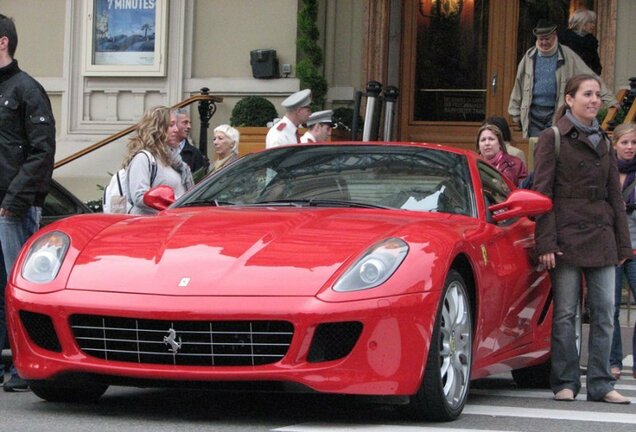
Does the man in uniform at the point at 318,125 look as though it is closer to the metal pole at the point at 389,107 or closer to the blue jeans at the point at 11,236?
the blue jeans at the point at 11,236

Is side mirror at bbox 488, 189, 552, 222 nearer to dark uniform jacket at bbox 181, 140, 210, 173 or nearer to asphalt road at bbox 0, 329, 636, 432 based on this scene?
asphalt road at bbox 0, 329, 636, 432

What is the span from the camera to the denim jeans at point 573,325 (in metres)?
7.81

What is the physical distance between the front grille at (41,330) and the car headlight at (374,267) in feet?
4.30

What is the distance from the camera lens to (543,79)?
13.6m

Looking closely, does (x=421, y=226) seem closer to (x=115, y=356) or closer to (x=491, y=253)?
(x=491, y=253)

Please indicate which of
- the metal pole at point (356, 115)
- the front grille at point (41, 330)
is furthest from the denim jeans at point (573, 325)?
the metal pole at point (356, 115)

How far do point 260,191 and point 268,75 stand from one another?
32.1 ft

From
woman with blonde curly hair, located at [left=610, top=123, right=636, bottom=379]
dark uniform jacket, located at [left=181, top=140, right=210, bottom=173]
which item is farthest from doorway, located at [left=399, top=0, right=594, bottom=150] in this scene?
woman with blonde curly hair, located at [left=610, top=123, right=636, bottom=379]

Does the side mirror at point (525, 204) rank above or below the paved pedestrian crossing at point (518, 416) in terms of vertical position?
above

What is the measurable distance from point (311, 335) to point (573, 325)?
2.30 metres

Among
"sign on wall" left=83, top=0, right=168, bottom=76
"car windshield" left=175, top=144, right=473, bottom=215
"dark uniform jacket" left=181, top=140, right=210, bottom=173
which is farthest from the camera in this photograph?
"sign on wall" left=83, top=0, right=168, bottom=76

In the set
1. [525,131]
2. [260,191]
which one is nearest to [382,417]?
[260,191]

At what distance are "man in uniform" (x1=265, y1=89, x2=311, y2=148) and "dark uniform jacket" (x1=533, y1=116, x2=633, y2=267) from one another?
12.8ft

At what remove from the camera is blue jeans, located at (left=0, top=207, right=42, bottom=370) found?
26.2 feet
